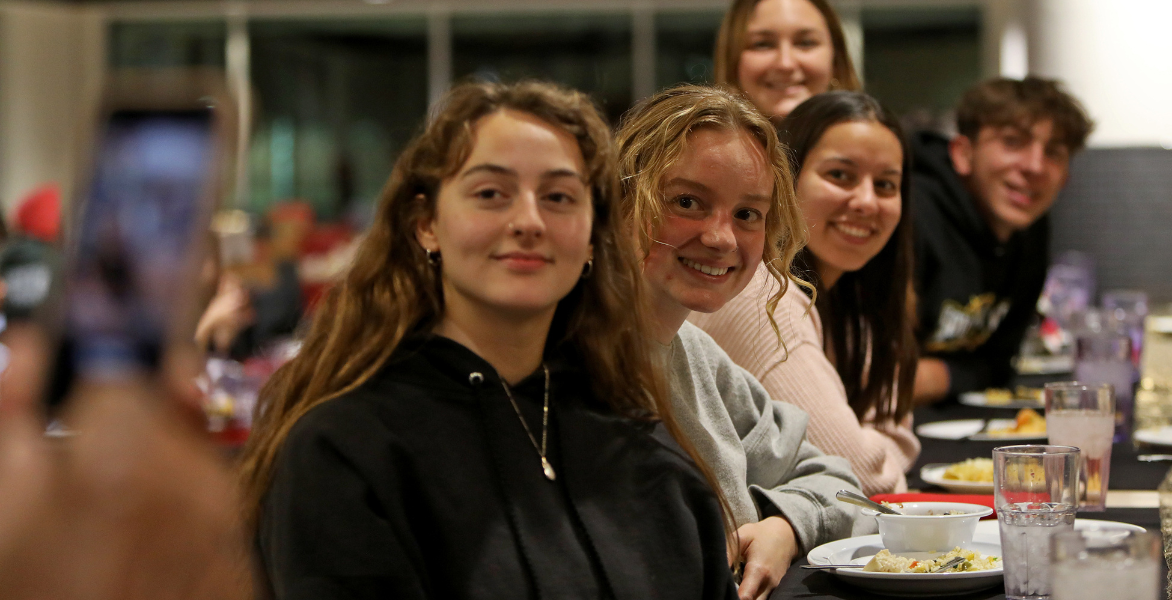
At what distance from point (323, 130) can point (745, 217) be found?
7949mm

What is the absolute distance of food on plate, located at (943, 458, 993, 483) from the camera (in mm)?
1743

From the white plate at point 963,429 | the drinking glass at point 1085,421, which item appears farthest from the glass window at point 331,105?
the drinking glass at point 1085,421

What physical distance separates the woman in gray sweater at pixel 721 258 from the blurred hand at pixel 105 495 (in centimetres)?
97

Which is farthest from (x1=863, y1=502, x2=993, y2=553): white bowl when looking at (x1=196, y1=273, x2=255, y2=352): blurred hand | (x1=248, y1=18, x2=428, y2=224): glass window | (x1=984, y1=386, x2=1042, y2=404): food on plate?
(x1=248, y1=18, x2=428, y2=224): glass window

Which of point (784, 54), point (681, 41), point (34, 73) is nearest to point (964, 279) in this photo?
point (784, 54)

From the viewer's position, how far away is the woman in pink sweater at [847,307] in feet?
5.34

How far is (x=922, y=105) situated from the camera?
8031 millimetres

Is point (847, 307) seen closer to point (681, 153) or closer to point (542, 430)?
point (681, 153)

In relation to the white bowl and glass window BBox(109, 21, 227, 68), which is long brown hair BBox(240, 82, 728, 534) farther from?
glass window BBox(109, 21, 227, 68)

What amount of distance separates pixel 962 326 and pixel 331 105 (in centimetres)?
679

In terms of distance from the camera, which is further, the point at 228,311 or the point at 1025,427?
the point at 228,311

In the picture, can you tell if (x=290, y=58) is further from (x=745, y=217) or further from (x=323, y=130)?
(x=745, y=217)

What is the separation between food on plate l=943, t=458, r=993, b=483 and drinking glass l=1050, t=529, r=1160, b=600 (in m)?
0.92

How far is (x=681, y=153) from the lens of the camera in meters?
1.38
